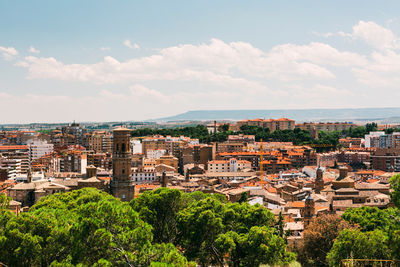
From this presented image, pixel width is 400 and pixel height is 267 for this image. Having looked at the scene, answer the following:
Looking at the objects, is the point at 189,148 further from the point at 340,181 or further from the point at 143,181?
the point at 340,181

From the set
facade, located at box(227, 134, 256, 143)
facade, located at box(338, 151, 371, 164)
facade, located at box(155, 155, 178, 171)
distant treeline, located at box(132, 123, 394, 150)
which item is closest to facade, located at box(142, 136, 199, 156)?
facade, located at box(227, 134, 256, 143)

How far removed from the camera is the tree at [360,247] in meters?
22.8

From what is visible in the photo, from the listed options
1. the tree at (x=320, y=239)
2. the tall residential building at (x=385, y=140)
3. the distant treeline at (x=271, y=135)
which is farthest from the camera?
the distant treeline at (x=271, y=135)

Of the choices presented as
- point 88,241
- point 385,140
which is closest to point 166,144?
point 385,140

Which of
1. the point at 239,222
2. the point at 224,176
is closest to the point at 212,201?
the point at 239,222

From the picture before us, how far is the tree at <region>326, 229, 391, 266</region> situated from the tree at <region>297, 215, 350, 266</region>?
455 centimetres

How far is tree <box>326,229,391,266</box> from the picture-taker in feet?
74.7

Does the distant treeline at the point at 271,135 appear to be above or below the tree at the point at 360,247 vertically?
above

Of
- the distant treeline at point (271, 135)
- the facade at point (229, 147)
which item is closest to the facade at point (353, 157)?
the distant treeline at point (271, 135)

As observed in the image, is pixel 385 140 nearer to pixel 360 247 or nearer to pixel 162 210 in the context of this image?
pixel 162 210

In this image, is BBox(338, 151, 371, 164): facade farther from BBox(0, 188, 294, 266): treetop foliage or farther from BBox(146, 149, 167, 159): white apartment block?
BBox(0, 188, 294, 266): treetop foliage

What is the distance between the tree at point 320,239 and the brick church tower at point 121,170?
1894cm

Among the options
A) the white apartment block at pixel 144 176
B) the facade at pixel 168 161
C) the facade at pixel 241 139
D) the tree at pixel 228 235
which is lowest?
the white apartment block at pixel 144 176

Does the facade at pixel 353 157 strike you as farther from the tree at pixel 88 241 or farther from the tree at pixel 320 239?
the tree at pixel 88 241
